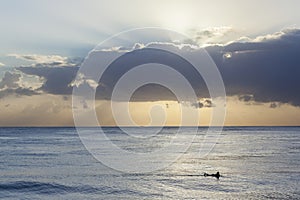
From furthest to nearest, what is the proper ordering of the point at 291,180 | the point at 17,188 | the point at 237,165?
the point at 237,165
the point at 291,180
the point at 17,188

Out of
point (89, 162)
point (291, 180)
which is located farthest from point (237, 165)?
point (89, 162)

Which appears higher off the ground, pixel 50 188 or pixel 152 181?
pixel 152 181

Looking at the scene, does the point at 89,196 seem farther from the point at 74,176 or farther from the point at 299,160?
the point at 299,160

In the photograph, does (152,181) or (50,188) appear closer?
(50,188)

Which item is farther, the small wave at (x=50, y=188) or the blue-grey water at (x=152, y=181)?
the small wave at (x=50, y=188)

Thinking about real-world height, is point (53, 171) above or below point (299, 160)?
below

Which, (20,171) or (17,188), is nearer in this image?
(17,188)

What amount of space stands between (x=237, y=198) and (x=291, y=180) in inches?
582

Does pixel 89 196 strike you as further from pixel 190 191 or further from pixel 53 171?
pixel 53 171

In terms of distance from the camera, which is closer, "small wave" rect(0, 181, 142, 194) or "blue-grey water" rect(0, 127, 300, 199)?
"blue-grey water" rect(0, 127, 300, 199)

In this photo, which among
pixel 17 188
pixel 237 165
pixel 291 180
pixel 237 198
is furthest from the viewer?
pixel 237 165

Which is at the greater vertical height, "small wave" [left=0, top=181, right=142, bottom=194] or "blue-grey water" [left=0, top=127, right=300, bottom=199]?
"blue-grey water" [left=0, top=127, right=300, bottom=199]

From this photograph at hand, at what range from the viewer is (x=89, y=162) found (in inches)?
3319

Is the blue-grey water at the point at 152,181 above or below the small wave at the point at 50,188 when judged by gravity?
above
